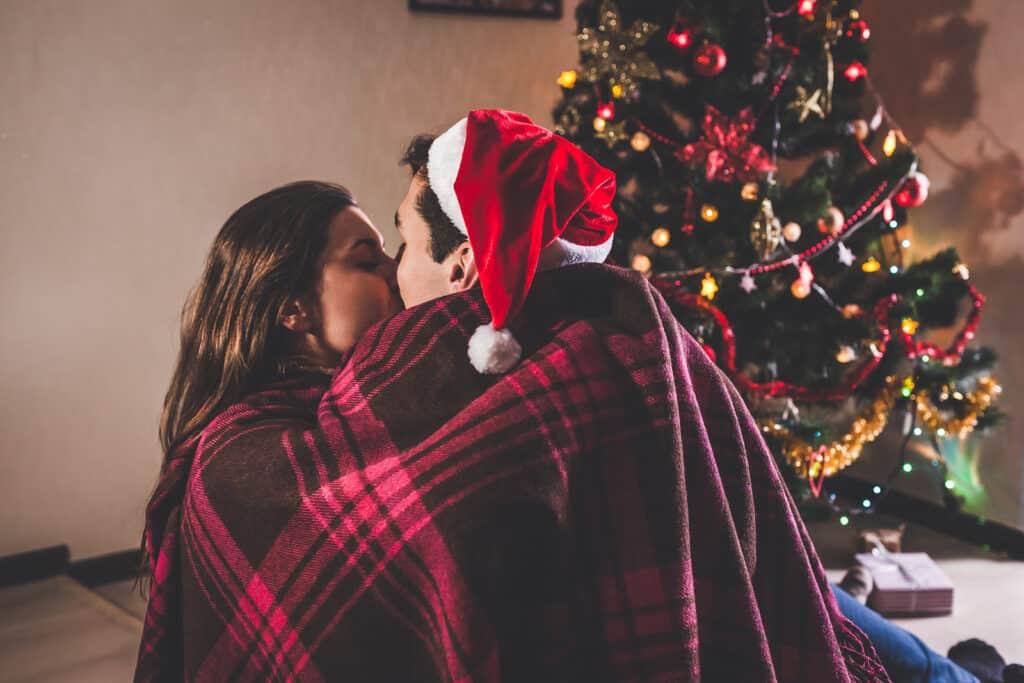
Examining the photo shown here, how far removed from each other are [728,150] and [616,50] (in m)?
0.46

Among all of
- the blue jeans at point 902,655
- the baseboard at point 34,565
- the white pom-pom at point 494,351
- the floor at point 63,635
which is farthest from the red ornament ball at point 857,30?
the baseboard at point 34,565

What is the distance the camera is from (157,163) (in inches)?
105

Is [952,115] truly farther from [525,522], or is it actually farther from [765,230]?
[525,522]

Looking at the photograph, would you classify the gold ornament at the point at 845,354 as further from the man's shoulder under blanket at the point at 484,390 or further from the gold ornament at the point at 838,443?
the man's shoulder under blanket at the point at 484,390

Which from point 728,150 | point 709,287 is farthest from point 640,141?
point 709,287

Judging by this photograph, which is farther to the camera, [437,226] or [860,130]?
[860,130]

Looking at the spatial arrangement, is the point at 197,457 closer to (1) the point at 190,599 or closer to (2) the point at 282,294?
(1) the point at 190,599

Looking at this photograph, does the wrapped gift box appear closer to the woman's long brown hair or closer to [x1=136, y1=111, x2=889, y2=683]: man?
[x1=136, y1=111, x2=889, y2=683]: man

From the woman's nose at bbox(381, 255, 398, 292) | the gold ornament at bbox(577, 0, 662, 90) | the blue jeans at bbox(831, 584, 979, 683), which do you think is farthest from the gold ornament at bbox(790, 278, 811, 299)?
the woman's nose at bbox(381, 255, 398, 292)

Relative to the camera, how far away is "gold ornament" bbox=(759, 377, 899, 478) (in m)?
2.57

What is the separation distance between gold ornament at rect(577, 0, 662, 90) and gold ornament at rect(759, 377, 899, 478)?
1.15m

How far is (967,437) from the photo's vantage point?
298cm

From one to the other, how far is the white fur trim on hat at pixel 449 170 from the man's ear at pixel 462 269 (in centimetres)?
2

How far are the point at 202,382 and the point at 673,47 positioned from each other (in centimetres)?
185
